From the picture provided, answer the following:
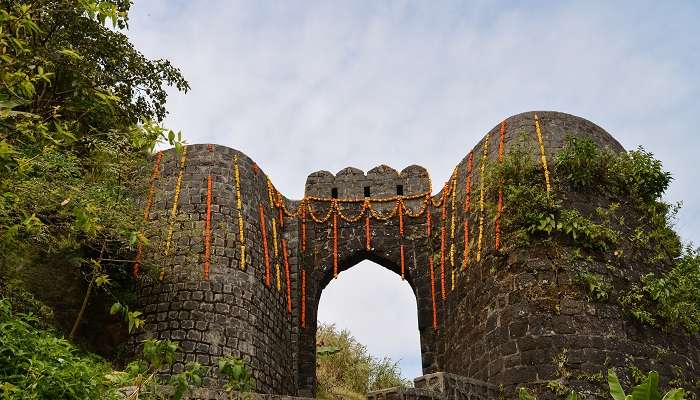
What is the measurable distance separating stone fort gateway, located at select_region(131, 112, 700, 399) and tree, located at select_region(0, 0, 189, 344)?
35.6 inches

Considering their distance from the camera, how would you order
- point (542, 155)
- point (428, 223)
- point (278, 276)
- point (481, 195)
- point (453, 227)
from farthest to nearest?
point (428, 223)
point (278, 276)
point (453, 227)
point (481, 195)
point (542, 155)

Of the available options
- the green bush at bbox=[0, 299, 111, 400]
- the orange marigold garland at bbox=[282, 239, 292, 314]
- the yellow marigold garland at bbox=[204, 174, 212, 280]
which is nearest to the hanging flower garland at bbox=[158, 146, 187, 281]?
the yellow marigold garland at bbox=[204, 174, 212, 280]

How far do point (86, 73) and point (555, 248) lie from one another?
803cm

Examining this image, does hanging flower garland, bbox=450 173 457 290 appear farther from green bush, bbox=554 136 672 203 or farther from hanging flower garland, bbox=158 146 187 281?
hanging flower garland, bbox=158 146 187 281

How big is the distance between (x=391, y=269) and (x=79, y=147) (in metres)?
6.43

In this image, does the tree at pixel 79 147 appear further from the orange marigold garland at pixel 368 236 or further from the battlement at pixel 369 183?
the orange marigold garland at pixel 368 236

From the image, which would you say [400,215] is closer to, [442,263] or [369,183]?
[369,183]

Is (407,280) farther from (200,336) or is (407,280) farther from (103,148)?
(103,148)

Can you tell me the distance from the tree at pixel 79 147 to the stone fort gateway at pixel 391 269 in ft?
2.97

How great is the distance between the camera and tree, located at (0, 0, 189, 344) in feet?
26.2

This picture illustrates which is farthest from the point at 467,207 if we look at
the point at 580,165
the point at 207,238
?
the point at 207,238

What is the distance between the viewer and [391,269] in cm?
1438

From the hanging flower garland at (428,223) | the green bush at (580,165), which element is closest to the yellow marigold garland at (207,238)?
the hanging flower garland at (428,223)

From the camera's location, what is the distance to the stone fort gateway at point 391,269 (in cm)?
949
